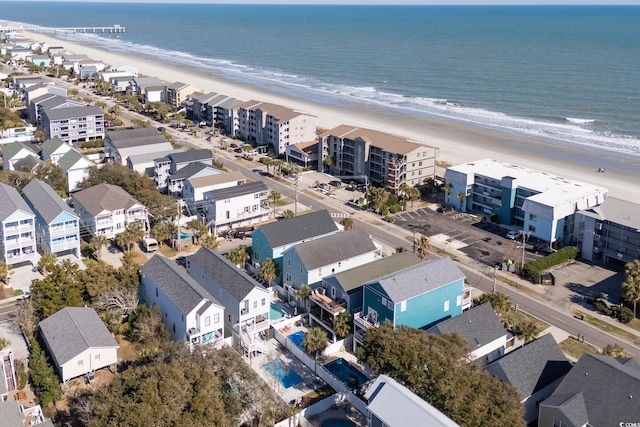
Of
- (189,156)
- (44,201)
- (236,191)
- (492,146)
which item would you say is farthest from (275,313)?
(492,146)

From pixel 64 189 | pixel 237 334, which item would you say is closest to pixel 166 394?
pixel 237 334

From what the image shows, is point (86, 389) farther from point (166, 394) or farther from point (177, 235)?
point (177, 235)

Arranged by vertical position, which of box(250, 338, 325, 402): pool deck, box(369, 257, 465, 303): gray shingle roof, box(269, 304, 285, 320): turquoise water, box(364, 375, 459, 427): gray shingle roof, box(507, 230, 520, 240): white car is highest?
box(369, 257, 465, 303): gray shingle roof

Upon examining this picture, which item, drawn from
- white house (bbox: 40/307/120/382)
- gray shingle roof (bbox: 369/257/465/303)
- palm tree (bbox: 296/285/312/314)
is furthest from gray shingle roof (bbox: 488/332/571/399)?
white house (bbox: 40/307/120/382)

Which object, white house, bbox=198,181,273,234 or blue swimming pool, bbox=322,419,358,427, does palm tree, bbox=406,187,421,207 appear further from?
blue swimming pool, bbox=322,419,358,427

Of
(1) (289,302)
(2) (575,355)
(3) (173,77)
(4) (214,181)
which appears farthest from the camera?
(3) (173,77)

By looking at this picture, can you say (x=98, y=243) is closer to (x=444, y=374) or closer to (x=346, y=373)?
(x=346, y=373)

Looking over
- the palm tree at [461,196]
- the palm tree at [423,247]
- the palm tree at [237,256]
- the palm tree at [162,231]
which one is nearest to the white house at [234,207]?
the palm tree at [162,231]
